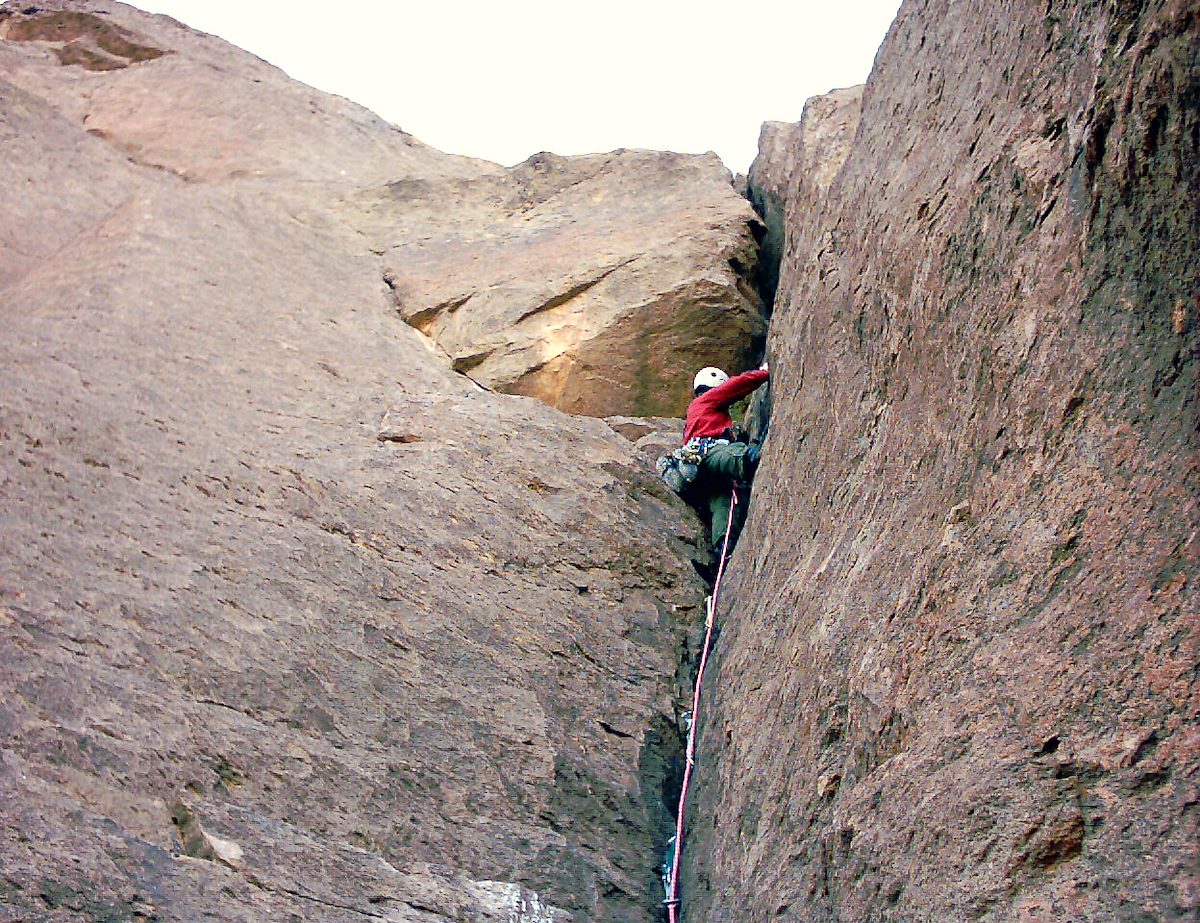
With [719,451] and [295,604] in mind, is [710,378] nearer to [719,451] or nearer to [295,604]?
[719,451]

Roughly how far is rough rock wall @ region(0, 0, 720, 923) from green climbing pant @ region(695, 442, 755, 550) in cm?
21

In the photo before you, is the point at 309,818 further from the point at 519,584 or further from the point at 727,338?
the point at 727,338

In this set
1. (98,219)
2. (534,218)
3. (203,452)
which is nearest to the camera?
(203,452)

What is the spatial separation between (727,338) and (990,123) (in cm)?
437

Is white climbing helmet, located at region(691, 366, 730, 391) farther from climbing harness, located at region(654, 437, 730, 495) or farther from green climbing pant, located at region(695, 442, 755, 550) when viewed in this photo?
green climbing pant, located at region(695, 442, 755, 550)

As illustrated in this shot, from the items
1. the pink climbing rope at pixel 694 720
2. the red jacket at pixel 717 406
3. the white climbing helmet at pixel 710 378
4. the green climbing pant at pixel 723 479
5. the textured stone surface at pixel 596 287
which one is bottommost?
the pink climbing rope at pixel 694 720

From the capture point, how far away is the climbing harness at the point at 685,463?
7.48m

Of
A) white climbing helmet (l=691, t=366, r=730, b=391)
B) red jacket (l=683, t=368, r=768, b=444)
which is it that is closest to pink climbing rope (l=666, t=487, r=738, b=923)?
red jacket (l=683, t=368, r=768, b=444)

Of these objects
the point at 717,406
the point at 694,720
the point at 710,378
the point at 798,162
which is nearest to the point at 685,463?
the point at 717,406

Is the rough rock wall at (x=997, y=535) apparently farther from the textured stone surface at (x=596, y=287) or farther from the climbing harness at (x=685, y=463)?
the textured stone surface at (x=596, y=287)

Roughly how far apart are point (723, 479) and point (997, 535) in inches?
134

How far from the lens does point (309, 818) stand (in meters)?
5.04

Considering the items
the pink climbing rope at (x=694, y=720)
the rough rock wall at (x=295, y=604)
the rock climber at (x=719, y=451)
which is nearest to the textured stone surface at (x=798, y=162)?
the rock climber at (x=719, y=451)

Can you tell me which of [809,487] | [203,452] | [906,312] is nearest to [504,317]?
[203,452]
